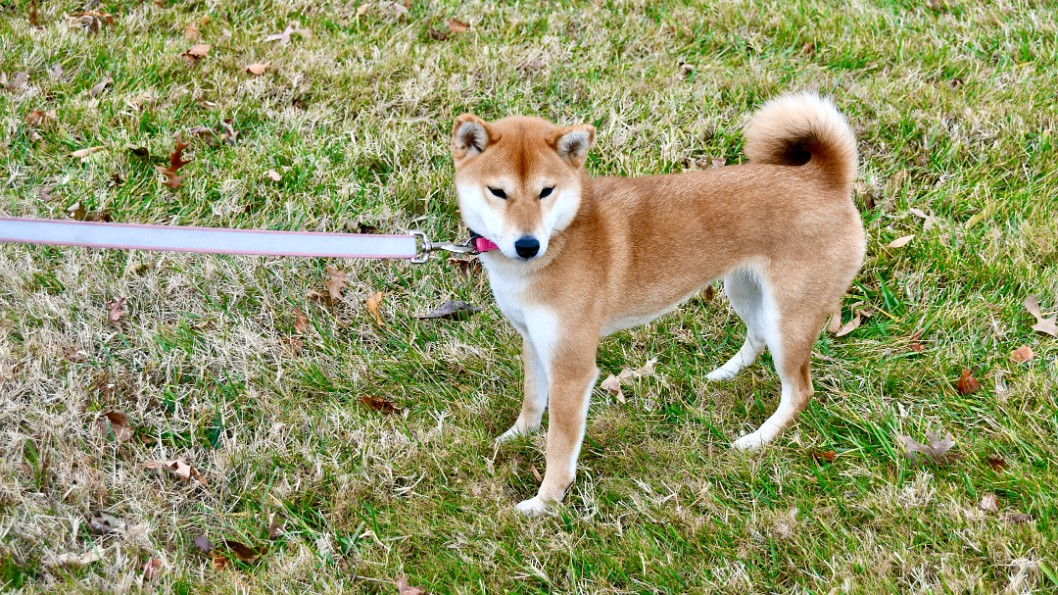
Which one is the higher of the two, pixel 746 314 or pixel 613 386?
pixel 746 314

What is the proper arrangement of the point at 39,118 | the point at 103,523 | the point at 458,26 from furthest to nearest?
1. the point at 458,26
2. the point at 39,118
3. the point at 103,523

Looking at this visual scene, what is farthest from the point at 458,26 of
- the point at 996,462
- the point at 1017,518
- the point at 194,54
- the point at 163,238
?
the point at 1017,518

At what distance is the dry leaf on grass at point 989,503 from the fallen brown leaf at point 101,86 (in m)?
5.58

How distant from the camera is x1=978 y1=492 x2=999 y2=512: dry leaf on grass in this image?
3.34 m

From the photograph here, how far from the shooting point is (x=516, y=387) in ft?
14.2

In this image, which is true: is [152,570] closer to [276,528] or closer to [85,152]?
[276,528]

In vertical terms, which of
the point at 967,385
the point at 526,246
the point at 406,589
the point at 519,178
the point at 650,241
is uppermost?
the point at 519,178

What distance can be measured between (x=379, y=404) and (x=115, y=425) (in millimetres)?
1195

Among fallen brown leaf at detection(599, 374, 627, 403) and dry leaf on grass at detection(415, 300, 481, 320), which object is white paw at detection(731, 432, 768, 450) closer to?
fallen brown leaf at detection(599, 374, 627, 403)

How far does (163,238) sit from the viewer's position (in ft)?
9.65

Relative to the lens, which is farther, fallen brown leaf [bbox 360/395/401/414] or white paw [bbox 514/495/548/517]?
fallen brown leaf [bbox 360/395/401/414]

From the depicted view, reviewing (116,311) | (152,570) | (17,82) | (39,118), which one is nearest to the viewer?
(152,570)

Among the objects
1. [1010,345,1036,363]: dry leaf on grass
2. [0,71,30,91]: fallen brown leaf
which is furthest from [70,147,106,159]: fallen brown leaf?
[1010,345,1036,363]: dry leaf on grass

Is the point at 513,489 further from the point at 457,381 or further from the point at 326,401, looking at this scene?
the point at 326,401
